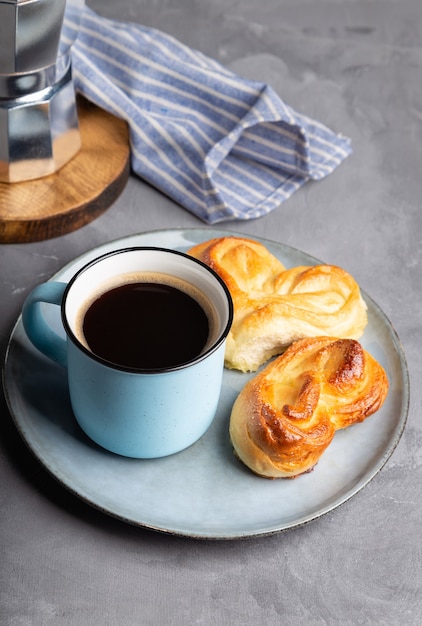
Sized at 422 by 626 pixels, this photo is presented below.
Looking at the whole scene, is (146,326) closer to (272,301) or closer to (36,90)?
(272,301)

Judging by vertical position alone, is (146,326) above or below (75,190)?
above

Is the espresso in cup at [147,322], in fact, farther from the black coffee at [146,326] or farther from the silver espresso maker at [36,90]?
the silver espresso maker at [36,90]

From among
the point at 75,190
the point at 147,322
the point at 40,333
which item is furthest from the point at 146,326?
the point at 75,190

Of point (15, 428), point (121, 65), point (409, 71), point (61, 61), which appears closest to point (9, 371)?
point (15, 428)

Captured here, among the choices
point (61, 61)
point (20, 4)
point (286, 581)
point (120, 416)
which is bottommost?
point (286, 581)

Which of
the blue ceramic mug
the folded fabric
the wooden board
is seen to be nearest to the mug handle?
the blue ceramic mug

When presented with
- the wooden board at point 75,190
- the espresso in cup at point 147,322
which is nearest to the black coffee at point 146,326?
the espresso in cup at point 147,322

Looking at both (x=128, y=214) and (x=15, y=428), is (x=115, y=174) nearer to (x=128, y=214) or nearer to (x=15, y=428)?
(x=128, y=214)
